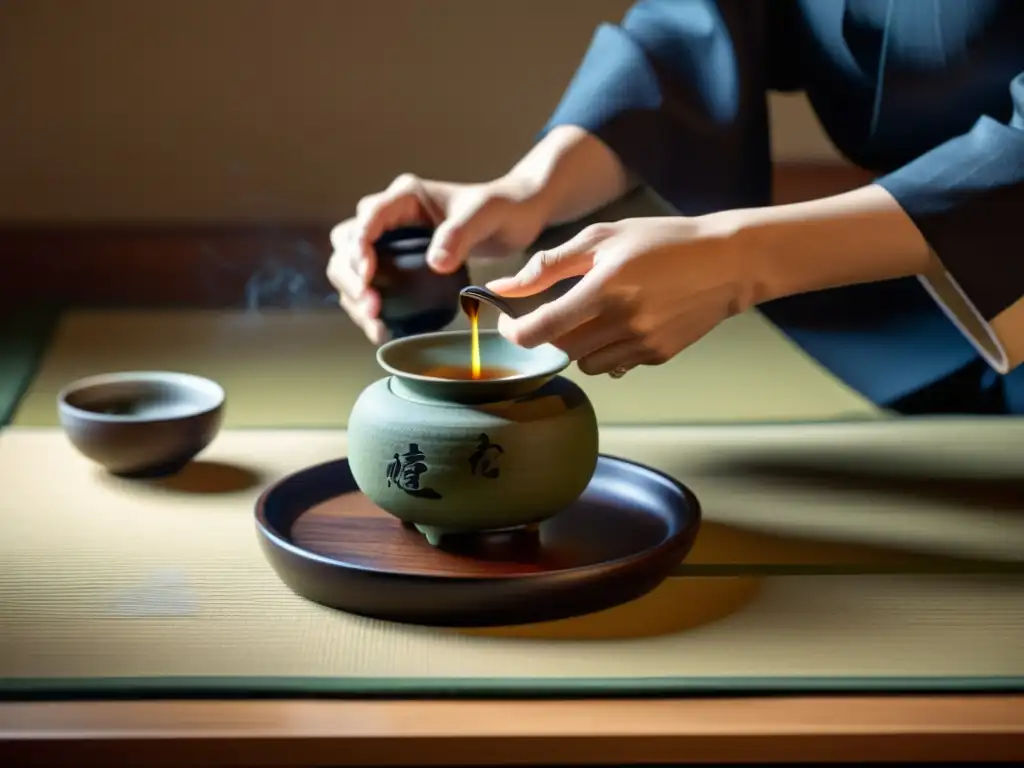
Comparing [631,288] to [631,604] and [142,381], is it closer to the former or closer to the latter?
[631,604]

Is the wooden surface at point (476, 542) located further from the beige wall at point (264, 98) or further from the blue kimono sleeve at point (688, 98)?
the beige wall at point (264, 98)

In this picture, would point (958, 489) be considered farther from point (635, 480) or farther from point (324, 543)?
point (324, 543)

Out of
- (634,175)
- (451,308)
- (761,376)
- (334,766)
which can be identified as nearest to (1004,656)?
(334,766)

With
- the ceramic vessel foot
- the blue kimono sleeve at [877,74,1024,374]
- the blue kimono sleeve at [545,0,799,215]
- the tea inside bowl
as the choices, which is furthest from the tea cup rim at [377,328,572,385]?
the blue kimono sleeve at [545,0,799,215]

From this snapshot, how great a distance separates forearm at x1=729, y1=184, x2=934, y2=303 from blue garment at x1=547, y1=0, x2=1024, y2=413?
281 mm

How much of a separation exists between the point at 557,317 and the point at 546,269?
5 centimetres

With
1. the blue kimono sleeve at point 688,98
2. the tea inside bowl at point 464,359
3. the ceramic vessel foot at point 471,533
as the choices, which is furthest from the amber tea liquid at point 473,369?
the blue kimono sleeve at point 688,98

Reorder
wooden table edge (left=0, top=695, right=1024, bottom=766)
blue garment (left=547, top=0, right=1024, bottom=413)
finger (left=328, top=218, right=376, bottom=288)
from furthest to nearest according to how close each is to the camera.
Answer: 1. blue garment (left=547, top=0, right=1024, bottom=413)
2. finger (left=328, top=218, right=376, bottom=288)
3. wooden table edge (left=0, top=695, right=1024, bottom=766)

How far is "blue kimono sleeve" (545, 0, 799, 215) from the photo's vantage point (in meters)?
1.52

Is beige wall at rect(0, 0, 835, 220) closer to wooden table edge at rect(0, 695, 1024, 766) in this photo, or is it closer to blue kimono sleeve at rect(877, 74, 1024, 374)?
blue kimono sleeve at rect(877, 74, 1024, 374)

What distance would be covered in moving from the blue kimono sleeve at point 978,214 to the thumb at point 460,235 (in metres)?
0.39

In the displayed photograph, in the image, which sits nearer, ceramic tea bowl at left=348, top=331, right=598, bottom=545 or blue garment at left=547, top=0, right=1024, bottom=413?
ceramic tea bowl at left=348, top=331, right=598, bottom=545

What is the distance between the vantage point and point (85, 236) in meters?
2.42

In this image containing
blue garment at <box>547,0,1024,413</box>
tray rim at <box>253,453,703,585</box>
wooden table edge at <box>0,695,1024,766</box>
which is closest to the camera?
wooden table edge at <box>0,695,1024,766</box>
